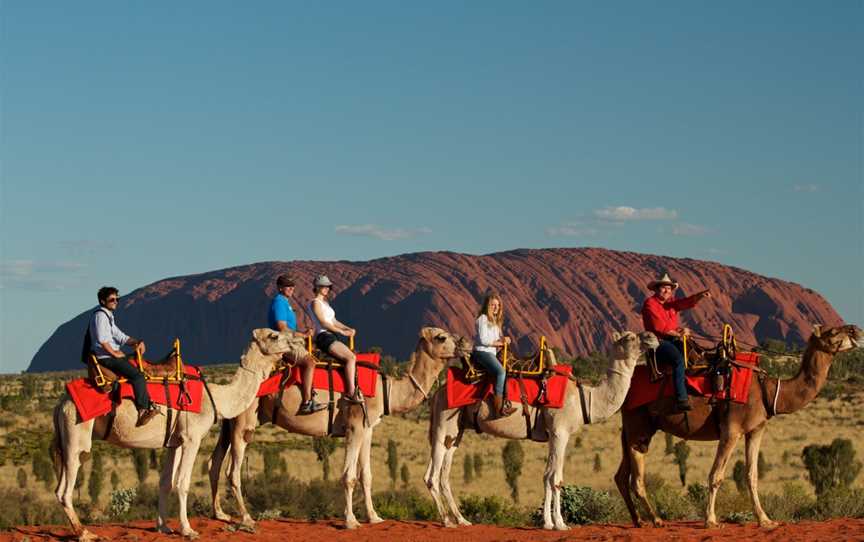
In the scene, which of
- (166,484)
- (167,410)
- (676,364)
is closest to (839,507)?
(676,364)

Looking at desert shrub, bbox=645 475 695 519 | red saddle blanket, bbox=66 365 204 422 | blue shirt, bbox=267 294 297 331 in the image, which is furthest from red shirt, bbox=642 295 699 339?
red saddle blanket, bbox=66 365 204 422

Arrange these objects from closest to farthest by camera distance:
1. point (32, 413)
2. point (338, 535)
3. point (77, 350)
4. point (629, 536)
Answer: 1. point (629, 536)
2. point (338, 535)
3. point (32, 413)
4. point (77, 350)

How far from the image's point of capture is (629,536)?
16.6 meters

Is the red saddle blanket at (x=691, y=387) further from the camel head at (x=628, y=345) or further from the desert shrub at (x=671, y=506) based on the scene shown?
the desert shrub at (x=671, y=506)

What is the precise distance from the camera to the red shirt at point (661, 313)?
18406mm

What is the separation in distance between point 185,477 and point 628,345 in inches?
257

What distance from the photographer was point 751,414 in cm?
1812

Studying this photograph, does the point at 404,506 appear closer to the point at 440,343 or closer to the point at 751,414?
the point at 440,343

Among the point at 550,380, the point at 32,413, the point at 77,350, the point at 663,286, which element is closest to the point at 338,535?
the point at 550,380

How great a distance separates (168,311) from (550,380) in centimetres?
16539

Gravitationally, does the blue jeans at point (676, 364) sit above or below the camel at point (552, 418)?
above

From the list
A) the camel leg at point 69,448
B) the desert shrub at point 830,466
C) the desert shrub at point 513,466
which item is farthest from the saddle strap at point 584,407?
the desert shrub at point 513,466

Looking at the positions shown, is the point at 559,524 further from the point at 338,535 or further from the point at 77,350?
the point at 77,350

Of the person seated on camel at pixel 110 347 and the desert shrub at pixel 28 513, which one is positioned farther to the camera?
the desert shrub at pixel 28 513
